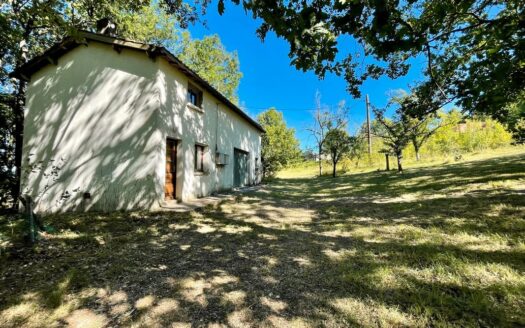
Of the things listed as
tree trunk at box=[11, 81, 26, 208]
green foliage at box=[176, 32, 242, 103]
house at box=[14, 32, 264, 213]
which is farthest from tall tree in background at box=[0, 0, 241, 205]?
green foliage at box=[176, 32, 242, 103]

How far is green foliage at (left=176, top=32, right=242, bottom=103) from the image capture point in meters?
23.8

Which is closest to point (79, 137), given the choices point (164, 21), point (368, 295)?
point (368, 295)

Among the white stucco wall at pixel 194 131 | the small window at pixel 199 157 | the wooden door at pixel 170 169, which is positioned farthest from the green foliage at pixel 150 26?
the wooden door at pixel 170 169

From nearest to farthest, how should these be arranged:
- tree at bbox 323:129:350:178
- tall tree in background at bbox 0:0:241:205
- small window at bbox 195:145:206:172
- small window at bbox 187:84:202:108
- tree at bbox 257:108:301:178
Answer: tall tree in background at bbox 0:0:241:205, small window at bbox 187:84:202:108, small window at bbox 195:145:206:172, tree at bbox 323:129:350:178, tree at bbox 257:108:301:178

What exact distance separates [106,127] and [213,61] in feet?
64.8

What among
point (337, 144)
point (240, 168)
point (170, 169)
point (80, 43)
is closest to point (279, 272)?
point (170, 169)

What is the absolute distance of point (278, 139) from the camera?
32469mm

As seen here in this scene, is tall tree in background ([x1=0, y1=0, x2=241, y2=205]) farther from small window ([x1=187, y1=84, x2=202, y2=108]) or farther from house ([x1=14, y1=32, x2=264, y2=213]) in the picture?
small window ([x1=187, y1=84, x2=202, y2=108])

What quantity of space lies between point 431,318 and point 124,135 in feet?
28.0

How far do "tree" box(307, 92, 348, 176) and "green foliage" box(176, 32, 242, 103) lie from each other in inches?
367

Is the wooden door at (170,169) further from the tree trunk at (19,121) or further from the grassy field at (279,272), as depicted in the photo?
the tree trunk at (19,121)

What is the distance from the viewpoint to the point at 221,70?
26.1 metres

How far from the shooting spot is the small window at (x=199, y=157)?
10.5 metres

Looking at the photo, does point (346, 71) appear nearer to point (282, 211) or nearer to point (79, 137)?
point (282, 211)
